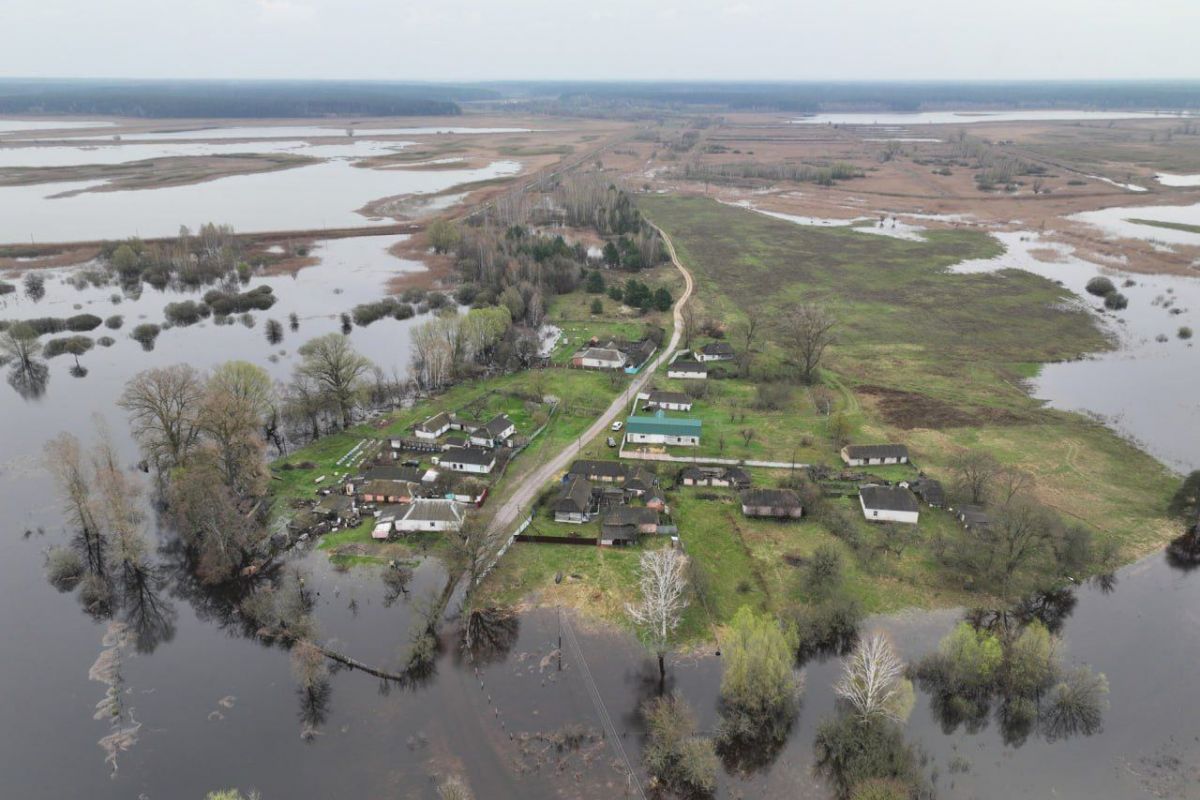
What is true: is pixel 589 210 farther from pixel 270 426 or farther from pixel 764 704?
pixel 764 704

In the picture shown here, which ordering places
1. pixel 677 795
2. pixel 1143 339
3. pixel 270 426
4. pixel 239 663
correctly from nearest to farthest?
pixel 677 795, pixel 239 663, pixel 270 426, pixel 1143 339

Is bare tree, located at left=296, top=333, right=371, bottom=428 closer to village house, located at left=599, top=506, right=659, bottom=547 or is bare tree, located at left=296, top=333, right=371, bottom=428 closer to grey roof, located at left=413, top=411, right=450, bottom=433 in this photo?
grey roof, located at left=413, top=411, right=450, bottom=433

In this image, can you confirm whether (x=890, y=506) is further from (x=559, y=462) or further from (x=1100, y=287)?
(x=1100, y=287)

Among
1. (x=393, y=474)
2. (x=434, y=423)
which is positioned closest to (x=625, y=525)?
(x=393, y=474)

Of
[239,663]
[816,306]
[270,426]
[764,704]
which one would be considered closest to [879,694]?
[764,704]

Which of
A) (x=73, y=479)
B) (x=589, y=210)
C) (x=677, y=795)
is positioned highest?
(x=589, y=210)

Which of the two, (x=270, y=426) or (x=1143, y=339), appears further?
(x=1143, y=339)
